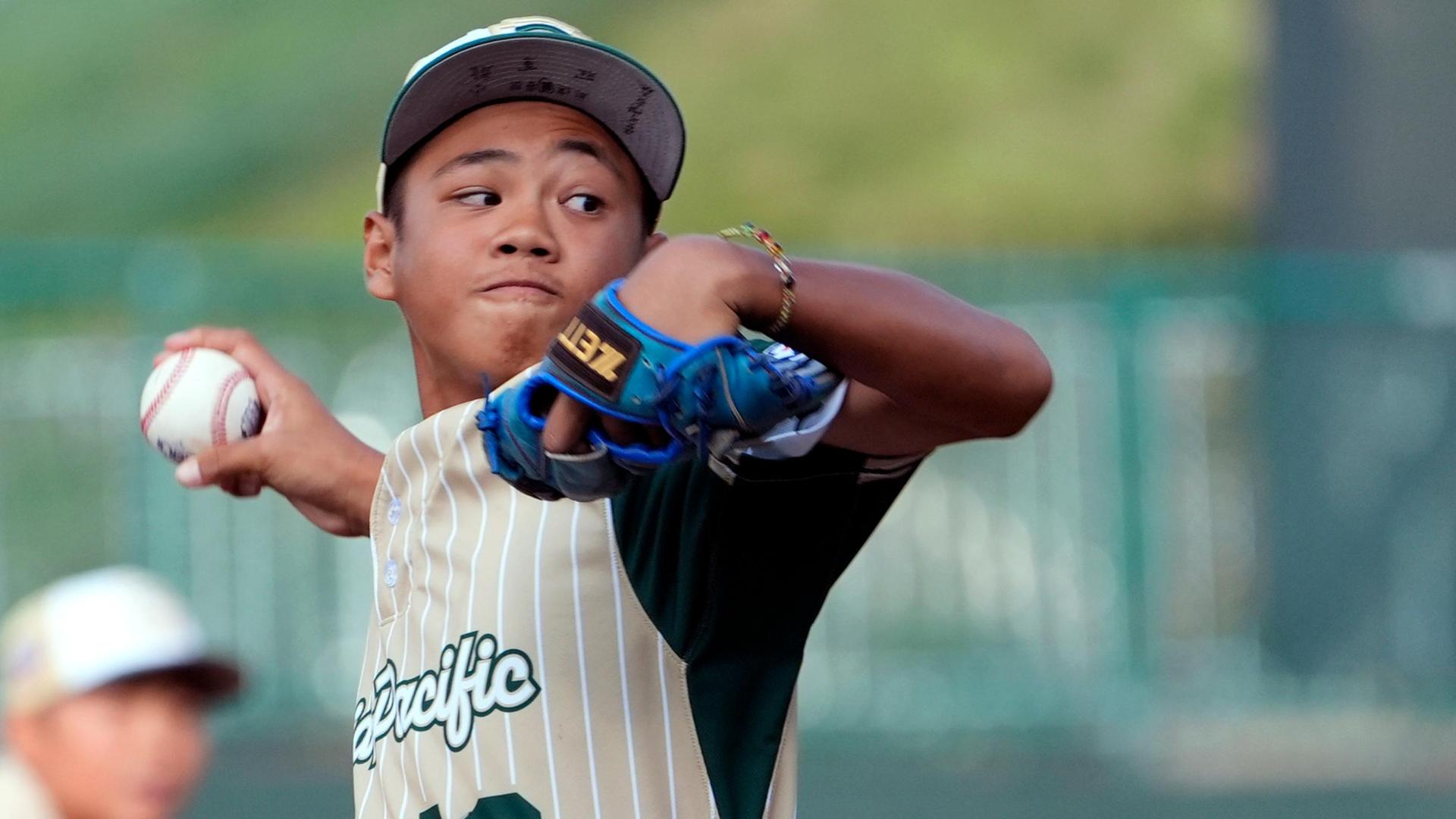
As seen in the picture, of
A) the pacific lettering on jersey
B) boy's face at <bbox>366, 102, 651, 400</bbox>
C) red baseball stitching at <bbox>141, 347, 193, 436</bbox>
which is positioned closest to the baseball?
red baseball stitching at <bbox>141, 347, 193, 436</bbox>

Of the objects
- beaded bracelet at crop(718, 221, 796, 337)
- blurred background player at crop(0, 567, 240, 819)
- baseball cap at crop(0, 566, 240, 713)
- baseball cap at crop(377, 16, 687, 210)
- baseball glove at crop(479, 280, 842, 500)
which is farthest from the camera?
baseball cap at crop(0, 566, 240, 713)

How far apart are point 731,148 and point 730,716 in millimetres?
15689

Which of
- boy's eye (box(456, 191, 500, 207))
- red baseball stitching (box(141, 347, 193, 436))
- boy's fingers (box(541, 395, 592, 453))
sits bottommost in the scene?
boy's fingers (box(541, 395, 592, 453))

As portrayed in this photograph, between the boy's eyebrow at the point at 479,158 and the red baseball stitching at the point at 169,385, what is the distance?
65cm

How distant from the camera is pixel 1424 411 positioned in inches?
330

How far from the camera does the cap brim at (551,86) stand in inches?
101

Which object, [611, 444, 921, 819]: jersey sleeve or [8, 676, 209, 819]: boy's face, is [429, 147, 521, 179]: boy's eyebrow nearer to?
[611, 444, 921, 819]: jersey sleeve

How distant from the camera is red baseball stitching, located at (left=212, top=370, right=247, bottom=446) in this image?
9.64 feet

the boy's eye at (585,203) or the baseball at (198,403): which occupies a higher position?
the boy's eye at (585,203)

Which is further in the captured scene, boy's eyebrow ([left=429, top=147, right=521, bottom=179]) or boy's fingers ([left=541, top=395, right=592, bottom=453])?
boy's eyebrow ([left=429, top=147, right=521, bottom=179])

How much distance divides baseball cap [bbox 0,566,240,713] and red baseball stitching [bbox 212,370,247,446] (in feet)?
2.54

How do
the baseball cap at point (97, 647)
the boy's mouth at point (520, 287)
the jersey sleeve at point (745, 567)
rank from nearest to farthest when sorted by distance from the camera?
the jersey sleeve at point (745, 567) < the boy's mouth at point (520, 287) < the baseball cap at point (97, 647)

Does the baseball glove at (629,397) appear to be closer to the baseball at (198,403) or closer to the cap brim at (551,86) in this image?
the cap brim at (551,86)

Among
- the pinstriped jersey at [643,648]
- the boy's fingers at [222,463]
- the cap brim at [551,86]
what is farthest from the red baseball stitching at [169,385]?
the pinstriped jersey at [643,648]
